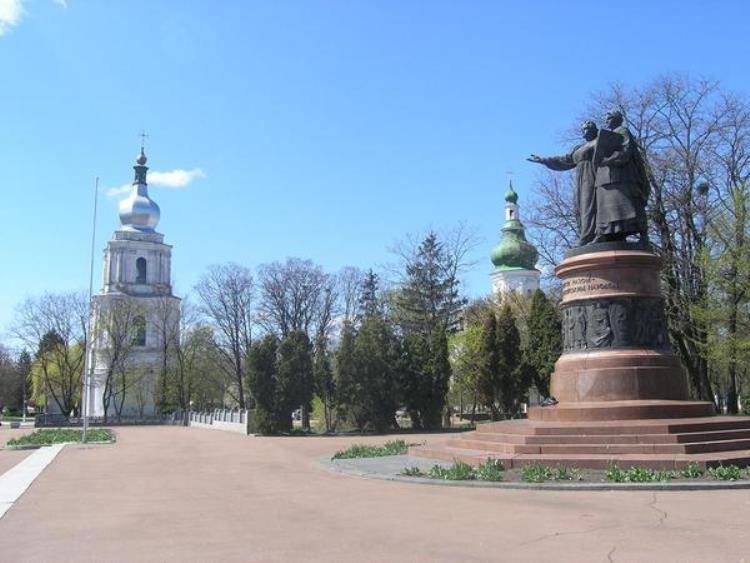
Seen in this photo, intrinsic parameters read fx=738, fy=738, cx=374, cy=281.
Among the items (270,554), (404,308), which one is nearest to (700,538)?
(270,554)

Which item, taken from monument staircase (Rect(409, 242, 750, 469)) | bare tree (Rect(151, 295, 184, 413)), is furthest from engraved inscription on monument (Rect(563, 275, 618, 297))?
bare tree (Rect(151, 295, 184, 413))

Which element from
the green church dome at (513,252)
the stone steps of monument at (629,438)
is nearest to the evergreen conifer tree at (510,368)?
the stone steps of monument at (629,438)

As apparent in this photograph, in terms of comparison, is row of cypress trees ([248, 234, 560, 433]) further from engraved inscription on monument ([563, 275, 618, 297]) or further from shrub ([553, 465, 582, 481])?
shrub ([553, 465, 582, 481])

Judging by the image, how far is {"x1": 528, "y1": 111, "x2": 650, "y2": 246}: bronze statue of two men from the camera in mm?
17562

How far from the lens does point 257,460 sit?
20.6m

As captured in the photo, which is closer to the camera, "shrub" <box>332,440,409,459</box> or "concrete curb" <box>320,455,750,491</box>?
"concrete curb" <box>320,455,750,491</box>

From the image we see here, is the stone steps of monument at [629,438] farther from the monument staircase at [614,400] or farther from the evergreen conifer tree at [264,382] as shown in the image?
the evergreen conifer tree at [264,382]

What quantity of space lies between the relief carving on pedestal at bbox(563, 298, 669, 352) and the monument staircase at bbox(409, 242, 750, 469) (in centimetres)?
2

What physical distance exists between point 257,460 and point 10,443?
1458 centimetres

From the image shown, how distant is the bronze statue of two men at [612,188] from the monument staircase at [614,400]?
554mm

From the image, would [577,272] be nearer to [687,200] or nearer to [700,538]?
[700,538]

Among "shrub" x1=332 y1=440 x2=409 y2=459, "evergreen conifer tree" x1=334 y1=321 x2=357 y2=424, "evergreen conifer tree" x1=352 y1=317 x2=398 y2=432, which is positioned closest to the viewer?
"shrub" x1=332 y1=440 x2=409 y2=459

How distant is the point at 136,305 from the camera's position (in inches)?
2665

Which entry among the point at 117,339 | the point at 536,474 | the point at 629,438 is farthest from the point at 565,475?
the point at 117,339
